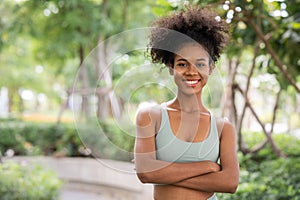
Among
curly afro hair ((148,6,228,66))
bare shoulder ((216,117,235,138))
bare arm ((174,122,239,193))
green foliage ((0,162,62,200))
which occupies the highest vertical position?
curly afro hair ((148,6,228,66))

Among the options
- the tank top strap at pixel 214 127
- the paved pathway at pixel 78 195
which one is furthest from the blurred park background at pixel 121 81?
the paved pathway at pixel 78 195

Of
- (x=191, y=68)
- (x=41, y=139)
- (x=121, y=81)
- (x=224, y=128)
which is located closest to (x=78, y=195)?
(x=41, y=139)

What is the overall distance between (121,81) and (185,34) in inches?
15.1

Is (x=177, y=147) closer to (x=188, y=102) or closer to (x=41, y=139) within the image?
(x=188, y=102)

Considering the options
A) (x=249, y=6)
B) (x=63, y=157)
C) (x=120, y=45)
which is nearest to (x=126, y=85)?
(x=120, y=45)

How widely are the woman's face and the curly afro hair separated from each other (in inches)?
1.5

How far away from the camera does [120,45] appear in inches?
84.5

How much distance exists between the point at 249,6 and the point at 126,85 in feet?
7.09

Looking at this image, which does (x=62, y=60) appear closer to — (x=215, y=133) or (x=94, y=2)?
(x=94, y=2)

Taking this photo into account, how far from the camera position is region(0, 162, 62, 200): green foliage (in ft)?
12.0

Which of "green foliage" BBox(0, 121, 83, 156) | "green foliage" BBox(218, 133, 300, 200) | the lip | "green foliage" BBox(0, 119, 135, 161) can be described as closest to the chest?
the lip

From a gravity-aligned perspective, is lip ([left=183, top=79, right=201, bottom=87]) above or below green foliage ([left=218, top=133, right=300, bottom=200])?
above

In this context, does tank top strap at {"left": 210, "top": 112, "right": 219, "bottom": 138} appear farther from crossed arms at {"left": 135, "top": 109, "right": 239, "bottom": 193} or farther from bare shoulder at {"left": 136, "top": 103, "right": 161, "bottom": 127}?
bare shoulder at {"left": 136, "top": 103, "right": 161, "bottom": 127}

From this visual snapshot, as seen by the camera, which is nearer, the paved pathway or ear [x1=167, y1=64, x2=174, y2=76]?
ear [x1=167, y1=64, x2=174, y2=76]
